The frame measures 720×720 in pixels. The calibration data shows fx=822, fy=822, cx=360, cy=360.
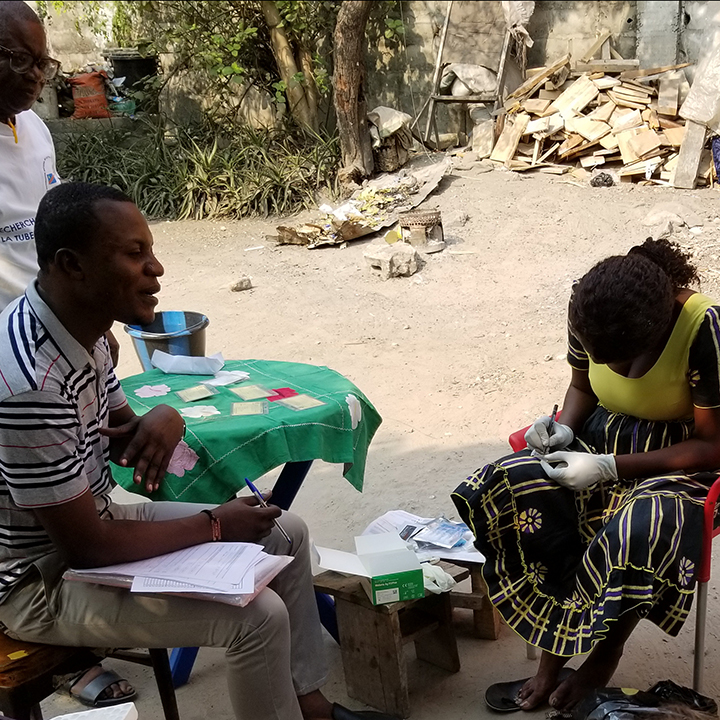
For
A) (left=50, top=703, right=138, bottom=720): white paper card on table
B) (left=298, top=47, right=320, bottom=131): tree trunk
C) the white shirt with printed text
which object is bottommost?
(left=50, top=703, right=138, bottom=720): white paper card on table

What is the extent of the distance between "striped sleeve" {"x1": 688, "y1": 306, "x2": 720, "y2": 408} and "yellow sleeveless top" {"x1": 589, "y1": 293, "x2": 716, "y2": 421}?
0.02 metres

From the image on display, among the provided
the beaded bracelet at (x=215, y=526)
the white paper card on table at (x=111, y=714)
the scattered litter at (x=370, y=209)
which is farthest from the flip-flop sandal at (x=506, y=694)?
the scattered litter at (x=370, y=209)

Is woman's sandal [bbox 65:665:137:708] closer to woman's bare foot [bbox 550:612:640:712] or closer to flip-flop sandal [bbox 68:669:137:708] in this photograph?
flip-flop sandal [bbox 68:669:137:708]

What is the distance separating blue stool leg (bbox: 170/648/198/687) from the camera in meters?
2.74

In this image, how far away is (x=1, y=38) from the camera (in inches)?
101

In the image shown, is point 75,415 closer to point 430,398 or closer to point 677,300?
point 677,300

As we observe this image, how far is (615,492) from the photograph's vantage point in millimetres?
2428

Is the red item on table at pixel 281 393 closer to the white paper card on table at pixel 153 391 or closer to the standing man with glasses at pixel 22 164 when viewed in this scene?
the white paper card on table at pixel 153 391

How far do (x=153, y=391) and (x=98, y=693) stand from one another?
3.33ft

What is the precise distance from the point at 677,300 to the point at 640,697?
1.11 meters

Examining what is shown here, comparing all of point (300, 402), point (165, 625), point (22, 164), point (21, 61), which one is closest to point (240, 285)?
point (22, 164)

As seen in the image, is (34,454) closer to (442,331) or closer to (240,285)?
(442,331)

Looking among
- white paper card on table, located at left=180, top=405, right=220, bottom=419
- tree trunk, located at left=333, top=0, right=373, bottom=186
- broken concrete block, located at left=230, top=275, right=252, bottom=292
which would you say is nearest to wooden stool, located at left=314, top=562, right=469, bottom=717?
white paper card on table, located at left=180, top=405, right=220, bottom=419

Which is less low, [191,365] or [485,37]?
[485,37]
